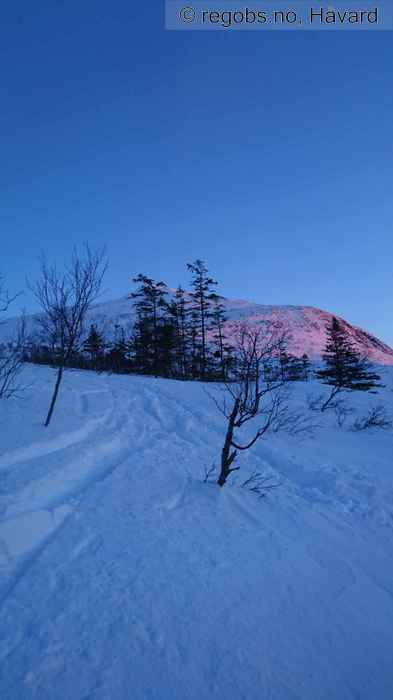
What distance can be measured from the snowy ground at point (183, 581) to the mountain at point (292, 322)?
4637 centimetres

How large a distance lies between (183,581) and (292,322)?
64.0 metres

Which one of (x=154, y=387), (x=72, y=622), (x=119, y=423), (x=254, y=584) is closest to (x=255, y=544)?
(x=254, y=584)

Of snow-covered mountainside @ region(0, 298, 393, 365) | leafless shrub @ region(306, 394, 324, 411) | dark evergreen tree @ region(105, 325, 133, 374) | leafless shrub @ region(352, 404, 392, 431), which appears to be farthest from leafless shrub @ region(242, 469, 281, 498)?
snow-covered mountainside @ region(0, 298, 393, 365)

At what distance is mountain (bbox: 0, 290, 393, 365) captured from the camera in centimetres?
5366

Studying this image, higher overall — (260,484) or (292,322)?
(292,322)

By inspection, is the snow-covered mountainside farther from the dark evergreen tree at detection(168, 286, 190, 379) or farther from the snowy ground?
the snowy ground

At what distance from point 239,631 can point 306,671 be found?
56 centimetres

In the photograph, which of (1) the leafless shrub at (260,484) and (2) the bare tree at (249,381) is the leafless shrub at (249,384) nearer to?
(2) the bare tree at (249,381)

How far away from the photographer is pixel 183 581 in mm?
3064

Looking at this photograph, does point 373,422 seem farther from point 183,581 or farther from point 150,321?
point 150,321

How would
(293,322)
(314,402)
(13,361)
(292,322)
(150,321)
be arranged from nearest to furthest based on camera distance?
1. (13,361)
2. (314,402)
3. (150,321)
4. (292,322)
5. (293,322)

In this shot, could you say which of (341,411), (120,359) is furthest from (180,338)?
(341,411)

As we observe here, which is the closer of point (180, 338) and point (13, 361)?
point (13, 361)

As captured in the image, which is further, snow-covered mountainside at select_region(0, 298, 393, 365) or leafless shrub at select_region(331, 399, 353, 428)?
snow-covered mountainside at select_region(0, 298, 393, 365)
